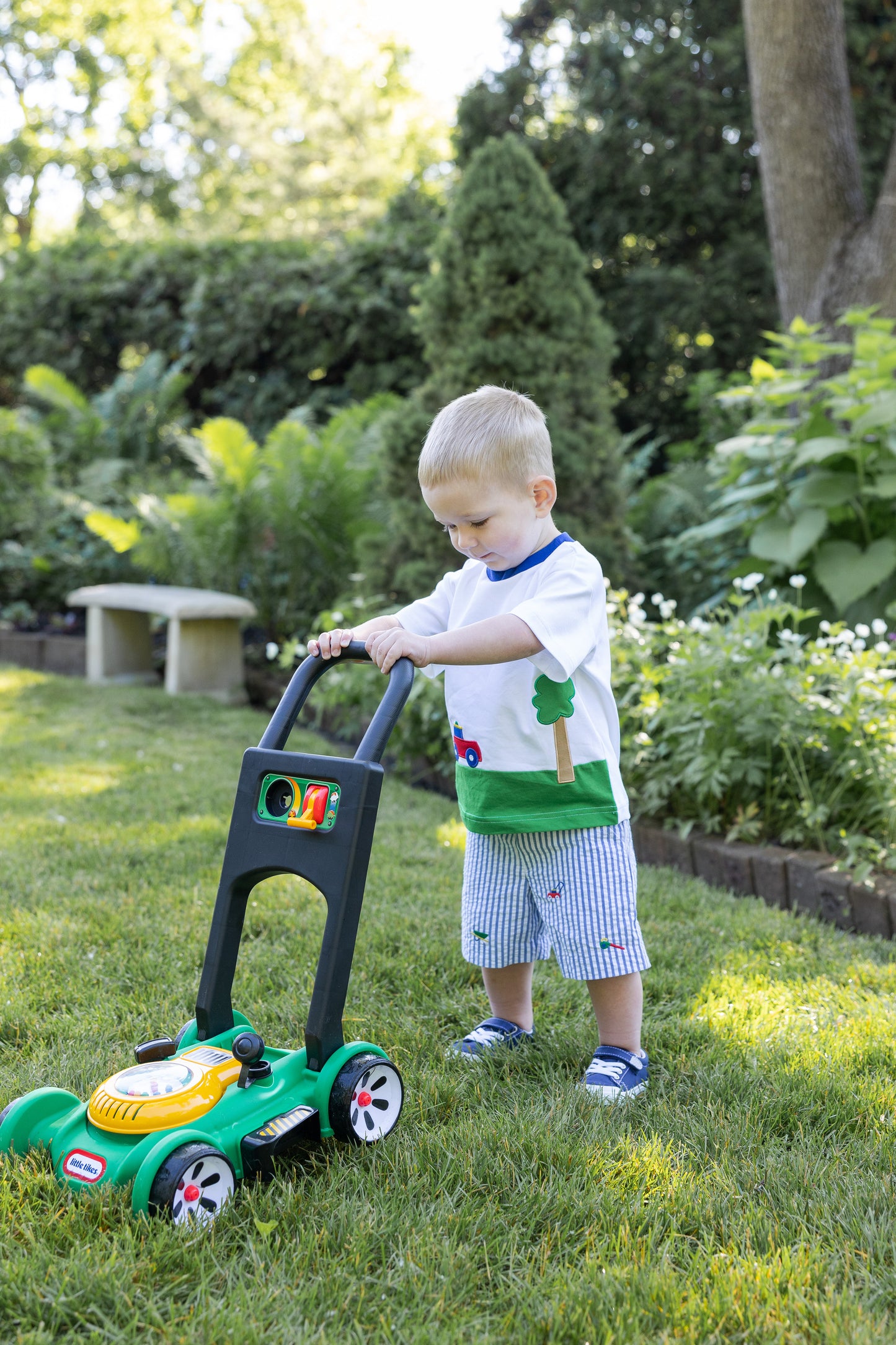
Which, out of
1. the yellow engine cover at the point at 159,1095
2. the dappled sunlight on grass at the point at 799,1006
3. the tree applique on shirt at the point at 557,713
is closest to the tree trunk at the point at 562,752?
the tree applique on shirt at the point at 557,713

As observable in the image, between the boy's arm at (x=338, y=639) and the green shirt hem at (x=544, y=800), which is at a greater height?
the boy's arm at (x=338, y=639)

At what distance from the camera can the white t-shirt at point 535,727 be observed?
6.86ft

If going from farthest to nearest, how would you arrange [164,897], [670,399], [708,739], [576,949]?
[670,399], [708,739], [164,897], [576,949]

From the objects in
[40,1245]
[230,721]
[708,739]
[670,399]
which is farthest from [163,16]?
[40,1245]

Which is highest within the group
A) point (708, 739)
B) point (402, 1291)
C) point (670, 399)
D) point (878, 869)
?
point (670, 399)

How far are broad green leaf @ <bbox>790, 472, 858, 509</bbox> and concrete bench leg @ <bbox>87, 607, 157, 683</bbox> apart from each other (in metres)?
4.30

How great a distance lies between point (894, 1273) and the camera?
1.49 m

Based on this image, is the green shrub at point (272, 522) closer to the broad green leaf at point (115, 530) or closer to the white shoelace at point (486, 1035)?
the broad green leaf at point (115, 530)

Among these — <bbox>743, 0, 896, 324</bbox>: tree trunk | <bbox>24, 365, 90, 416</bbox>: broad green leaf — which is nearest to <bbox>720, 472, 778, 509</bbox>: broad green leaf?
<bbox>743, 0, 896, 324</bbox>: tree trunk

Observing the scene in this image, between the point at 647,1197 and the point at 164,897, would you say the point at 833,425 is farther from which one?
the point at 647,1197

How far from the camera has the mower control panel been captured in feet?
5.82

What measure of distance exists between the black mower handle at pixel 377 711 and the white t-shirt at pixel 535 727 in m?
0.18

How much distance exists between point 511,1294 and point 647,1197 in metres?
0.31

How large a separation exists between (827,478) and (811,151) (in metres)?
2.62
